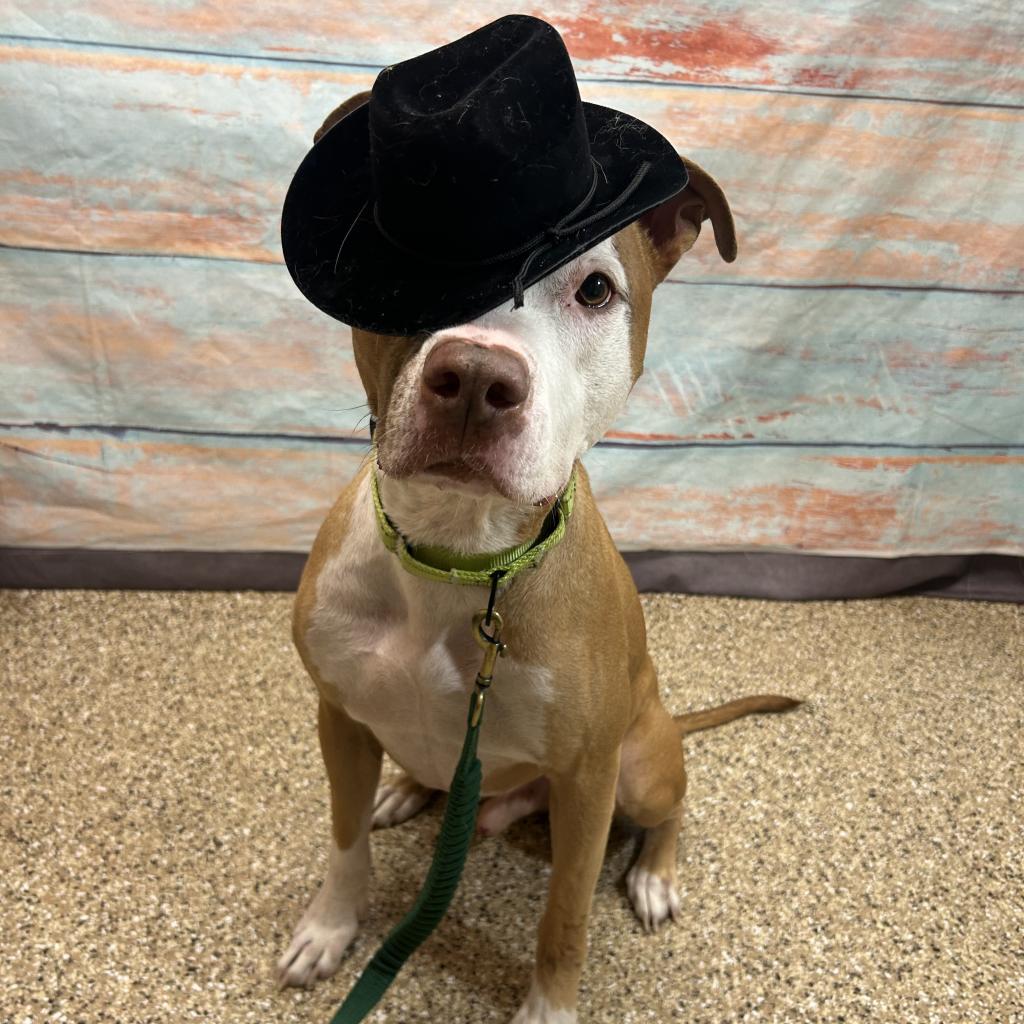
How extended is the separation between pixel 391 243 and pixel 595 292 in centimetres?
26

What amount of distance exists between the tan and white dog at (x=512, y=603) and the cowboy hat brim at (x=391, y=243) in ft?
0.14

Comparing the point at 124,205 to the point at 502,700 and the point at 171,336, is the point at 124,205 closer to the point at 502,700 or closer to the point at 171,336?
the point at 171,336

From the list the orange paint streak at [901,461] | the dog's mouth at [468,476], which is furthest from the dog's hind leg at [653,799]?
the orange paint streak at [901,461]

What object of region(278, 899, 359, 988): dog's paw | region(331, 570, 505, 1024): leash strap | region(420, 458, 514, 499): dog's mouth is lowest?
region(278, 899, 359, 988): dog's paw

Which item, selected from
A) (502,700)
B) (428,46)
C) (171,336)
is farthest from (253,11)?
(502,700)

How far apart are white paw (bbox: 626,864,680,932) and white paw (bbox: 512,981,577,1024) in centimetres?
26

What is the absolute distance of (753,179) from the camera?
7.59 ft

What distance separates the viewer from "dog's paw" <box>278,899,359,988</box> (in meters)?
1.61

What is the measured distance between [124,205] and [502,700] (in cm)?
152

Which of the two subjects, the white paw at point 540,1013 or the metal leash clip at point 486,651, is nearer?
the metal leash clip at point 486,651

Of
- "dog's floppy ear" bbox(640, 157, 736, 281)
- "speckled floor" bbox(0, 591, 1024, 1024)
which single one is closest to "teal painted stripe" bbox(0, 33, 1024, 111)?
"dog's floppy ear" bbox(640, 157, 736, 281)

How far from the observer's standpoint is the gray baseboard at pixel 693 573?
256 centimetres

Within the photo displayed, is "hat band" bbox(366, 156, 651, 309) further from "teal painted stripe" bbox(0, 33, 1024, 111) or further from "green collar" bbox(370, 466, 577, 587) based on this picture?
"teal painted stripe" bbox(0, 33, 1024, 111)

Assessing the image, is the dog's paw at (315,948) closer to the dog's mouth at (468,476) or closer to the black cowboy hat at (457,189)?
the dog's mouth at (468,476)
